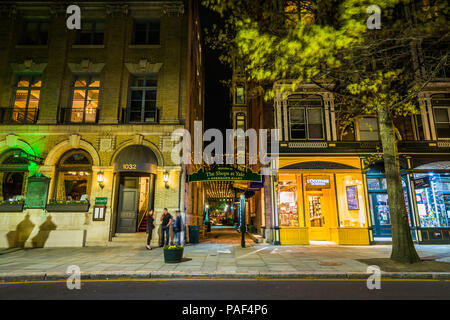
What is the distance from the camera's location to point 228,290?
557 centimetres

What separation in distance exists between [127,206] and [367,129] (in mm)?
14386

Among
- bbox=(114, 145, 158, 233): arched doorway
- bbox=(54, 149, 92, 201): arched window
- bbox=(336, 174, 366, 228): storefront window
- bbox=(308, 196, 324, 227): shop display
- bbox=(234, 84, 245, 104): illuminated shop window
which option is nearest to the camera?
bbox=(114, 145, 158, 233): arched doorway

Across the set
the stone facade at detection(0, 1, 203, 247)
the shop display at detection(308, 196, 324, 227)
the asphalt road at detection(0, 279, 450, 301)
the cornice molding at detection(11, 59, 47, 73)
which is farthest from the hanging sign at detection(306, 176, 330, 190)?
the cornice molding at detection(11, 59, 47, 73)

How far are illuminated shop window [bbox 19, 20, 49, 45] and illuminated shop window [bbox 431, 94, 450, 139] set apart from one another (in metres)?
23.8

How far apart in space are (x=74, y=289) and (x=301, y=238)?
35.0ft

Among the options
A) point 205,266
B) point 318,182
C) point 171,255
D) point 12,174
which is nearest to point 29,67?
point 12,174

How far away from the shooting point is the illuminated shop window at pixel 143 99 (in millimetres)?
14547

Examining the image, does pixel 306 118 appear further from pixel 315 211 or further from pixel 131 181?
pixel 131 181

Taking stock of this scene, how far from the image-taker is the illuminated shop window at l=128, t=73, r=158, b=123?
47.7ft

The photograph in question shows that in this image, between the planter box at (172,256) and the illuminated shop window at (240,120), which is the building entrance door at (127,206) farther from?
the illuminated shop window at (240,120)

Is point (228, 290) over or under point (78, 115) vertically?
under

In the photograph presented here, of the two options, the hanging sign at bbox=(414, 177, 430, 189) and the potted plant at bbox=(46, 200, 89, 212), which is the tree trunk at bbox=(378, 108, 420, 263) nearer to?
the hanging sign at bbox=(414, 177, 430, 189)
